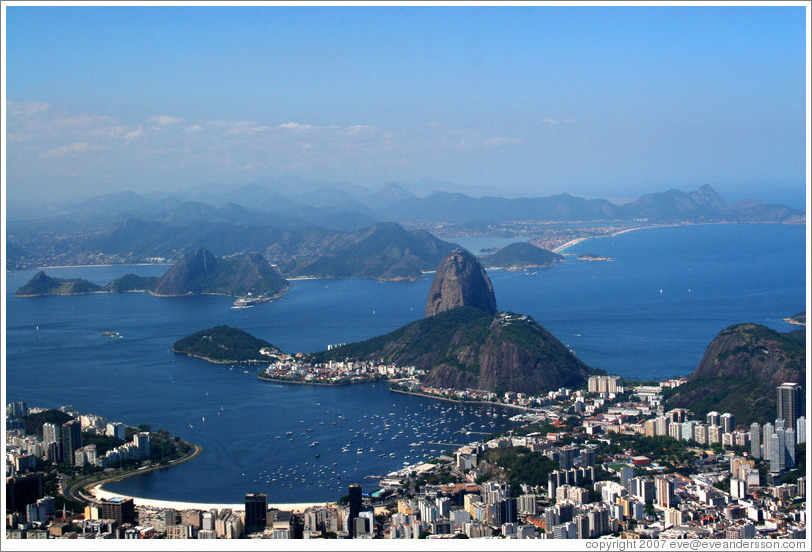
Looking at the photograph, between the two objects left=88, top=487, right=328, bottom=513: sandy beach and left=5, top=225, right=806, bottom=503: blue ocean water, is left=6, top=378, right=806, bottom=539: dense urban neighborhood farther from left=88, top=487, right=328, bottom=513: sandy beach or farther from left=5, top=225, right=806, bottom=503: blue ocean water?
left=5, top=225, right=806, bottom=503: blue ocean water

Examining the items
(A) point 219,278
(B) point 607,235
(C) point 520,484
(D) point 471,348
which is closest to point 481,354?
(D) point 471,348

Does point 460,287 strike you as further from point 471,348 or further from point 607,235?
point 607,235

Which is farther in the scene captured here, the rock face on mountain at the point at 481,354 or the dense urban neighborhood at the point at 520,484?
the rock face on mountain at the point at 481,354

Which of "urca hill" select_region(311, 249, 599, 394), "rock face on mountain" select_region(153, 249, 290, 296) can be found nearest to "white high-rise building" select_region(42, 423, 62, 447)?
"urca hill" select_region(311, 249, 599, 394)

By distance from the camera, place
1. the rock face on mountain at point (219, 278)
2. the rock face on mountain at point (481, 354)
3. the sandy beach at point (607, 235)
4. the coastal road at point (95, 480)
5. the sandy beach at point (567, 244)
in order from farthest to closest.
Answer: the sandy beach at point (607, 235)
the sandy beach at point (567, 244)
the rock face on mountain at point (219, 278)
the rock face on mountain at point (481, 354)
the coastal road at point (95, 480)

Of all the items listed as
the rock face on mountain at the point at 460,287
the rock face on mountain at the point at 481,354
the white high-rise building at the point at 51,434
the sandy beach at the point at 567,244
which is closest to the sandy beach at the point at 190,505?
the white high-rise building at the point at 51,434

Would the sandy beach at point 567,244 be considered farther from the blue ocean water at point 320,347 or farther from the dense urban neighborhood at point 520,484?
the dense urban neighborhood at point 520,484
